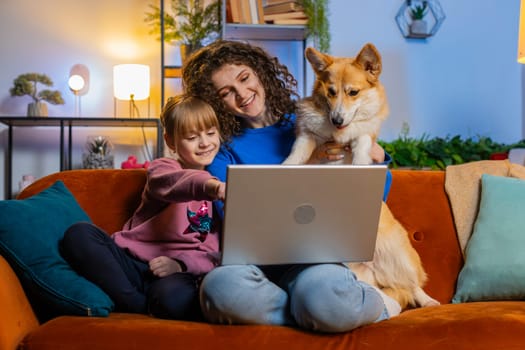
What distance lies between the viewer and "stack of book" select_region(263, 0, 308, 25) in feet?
13.0

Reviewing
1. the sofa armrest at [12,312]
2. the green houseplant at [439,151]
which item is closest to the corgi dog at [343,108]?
the sofa armrest at [12,312]

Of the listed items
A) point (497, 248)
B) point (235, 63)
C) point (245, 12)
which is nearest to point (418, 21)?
point (245, 12)

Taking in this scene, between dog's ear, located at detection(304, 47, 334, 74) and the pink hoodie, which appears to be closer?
the pink hoodie

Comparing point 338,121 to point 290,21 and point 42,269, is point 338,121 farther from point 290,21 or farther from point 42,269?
point 290,21

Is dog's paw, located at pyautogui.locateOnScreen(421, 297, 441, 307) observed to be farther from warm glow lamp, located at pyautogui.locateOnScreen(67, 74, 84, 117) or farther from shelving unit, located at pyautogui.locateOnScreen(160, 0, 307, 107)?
warm glow lamp, located at pyautogui.locateOnScreen(67, 74, 84, 117)

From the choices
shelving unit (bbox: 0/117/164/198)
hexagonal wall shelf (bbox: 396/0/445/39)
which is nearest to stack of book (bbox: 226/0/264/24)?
shelving unit (bbox: 0/117/164/198)

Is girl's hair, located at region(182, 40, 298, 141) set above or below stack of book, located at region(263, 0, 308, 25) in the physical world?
below

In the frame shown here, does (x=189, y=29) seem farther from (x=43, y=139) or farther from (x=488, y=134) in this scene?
(x=488, y=134)

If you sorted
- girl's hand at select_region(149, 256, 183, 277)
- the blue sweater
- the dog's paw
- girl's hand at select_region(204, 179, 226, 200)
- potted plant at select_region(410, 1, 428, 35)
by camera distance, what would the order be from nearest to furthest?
girl's hand at select_region(204, 179, 226, 200), girl's hand at select_region(149, 256, 183, 277), the dog's paw, the blue sweater, potted plant at select_region(410, 1, 428, 35)

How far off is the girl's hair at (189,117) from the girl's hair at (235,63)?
16 cm

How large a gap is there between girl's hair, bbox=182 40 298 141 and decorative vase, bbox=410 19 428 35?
7.91ft

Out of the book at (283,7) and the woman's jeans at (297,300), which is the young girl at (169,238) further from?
the book at (283,7)

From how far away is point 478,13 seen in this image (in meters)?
4.43

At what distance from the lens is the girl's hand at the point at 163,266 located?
5.57ft
